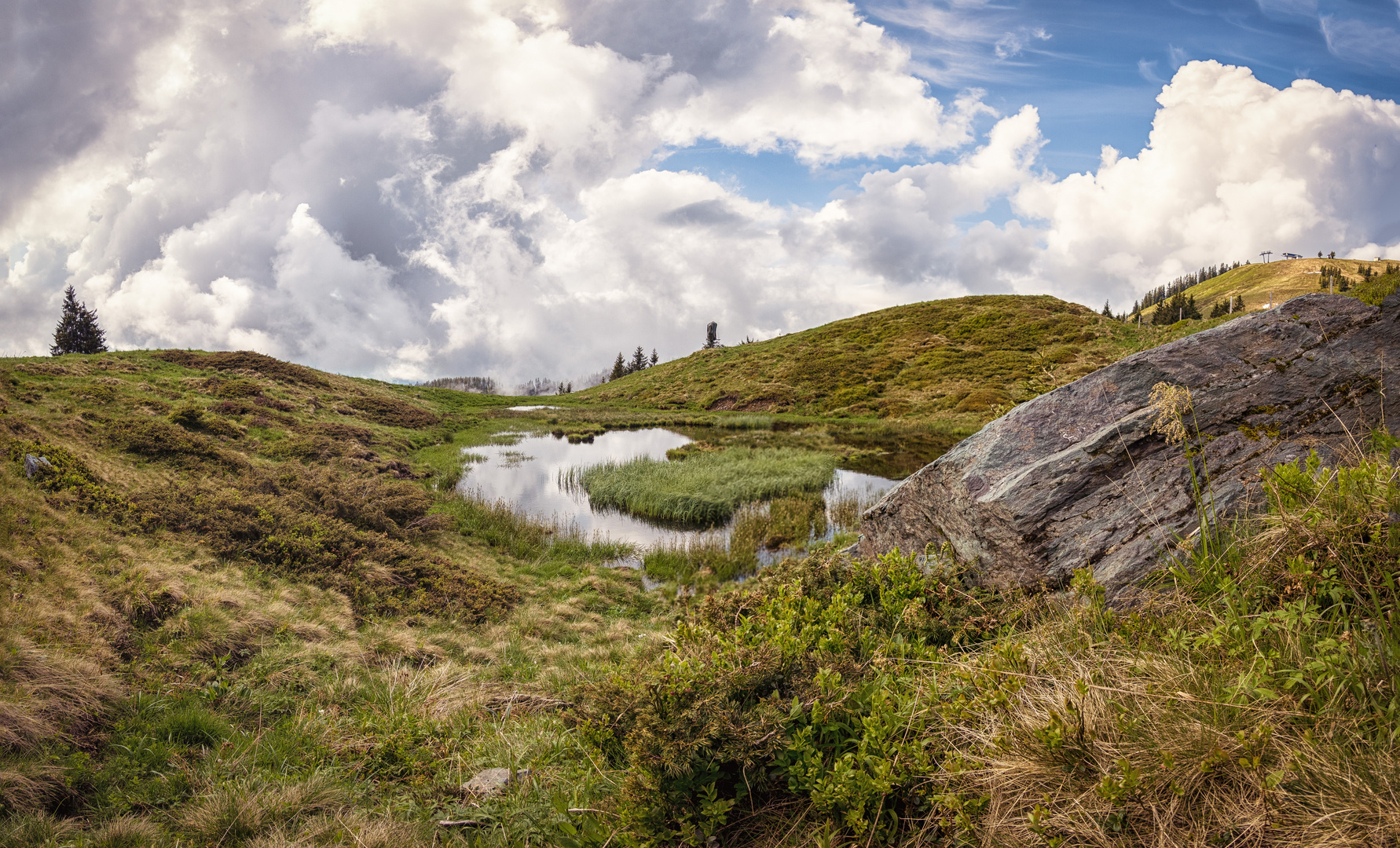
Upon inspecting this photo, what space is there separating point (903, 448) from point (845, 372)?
3824cm

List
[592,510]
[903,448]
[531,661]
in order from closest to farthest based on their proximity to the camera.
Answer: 1. [531,661]
2. [592,510]
3. [903,448]

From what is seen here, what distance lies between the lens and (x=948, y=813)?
9.68 ft

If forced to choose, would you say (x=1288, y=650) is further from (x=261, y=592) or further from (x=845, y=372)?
(x=845, y=372)

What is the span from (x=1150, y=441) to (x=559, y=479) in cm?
2445

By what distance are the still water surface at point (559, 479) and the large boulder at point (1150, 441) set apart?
42.1 ft

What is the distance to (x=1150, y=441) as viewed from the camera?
521cm

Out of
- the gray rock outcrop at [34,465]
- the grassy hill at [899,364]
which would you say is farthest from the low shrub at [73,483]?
the grassy hill at [899,364]

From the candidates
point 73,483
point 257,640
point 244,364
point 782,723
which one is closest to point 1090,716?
point 782,723

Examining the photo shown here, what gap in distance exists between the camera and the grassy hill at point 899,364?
55.2 m

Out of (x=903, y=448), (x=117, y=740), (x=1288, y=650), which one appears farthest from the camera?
(x=903, y=448)

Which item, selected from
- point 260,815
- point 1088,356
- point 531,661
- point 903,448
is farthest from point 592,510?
point 1088,356

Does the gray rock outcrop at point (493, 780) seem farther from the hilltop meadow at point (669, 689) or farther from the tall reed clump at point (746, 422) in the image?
the tall reed clump at point (746, 422)

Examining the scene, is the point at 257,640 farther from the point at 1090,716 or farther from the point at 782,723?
the point at 1090,716

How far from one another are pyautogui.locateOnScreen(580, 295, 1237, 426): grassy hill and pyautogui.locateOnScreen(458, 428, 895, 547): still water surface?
24944mm
